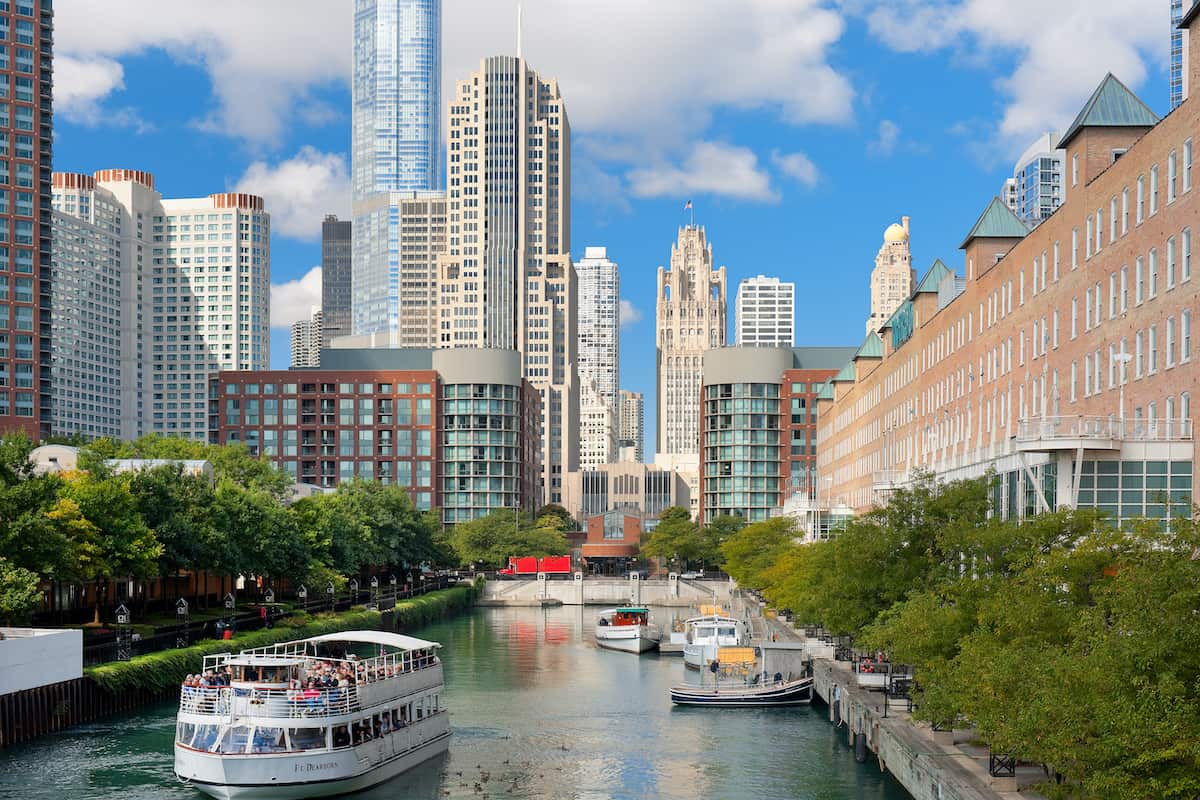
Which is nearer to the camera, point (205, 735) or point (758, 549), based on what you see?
point (205, 735)

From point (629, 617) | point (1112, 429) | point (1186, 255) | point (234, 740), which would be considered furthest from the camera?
point (629, 617)

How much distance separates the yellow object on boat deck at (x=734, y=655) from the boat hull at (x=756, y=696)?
8.25m

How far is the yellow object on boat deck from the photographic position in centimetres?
9800

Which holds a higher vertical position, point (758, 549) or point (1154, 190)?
point (1154, 190)

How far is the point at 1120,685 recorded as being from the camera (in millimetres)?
33438

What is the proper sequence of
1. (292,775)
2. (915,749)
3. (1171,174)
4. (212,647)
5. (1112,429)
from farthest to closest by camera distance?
(212,647) → (1112,429) → (1171,174) → (292,775) → (915,749)

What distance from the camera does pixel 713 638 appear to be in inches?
4240

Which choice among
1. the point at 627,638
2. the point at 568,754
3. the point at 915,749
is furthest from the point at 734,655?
the point at 915,749

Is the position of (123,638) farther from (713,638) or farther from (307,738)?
(713,638)

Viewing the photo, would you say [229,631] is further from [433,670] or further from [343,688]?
[343,688]

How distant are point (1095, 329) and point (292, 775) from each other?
147 ft

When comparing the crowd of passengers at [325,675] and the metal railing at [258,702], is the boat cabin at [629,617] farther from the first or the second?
the metal railing at [258,702]

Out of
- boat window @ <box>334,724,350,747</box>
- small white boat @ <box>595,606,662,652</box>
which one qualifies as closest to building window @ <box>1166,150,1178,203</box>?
boat window @ <box>334,724,350,747</box>

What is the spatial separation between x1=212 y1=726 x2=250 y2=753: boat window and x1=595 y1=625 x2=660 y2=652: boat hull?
73.2 meters
